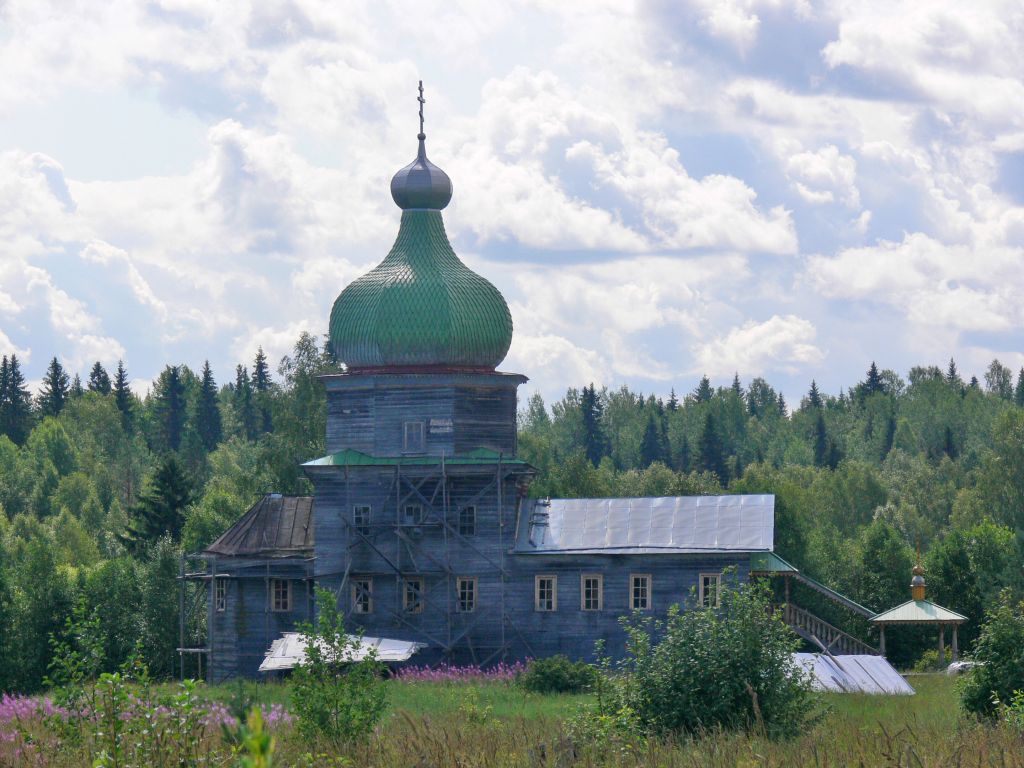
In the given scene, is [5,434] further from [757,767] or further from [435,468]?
[757,767]

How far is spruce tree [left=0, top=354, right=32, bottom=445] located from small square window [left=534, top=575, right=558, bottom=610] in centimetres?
7584

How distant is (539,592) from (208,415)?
81.8m

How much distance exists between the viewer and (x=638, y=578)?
4181cm

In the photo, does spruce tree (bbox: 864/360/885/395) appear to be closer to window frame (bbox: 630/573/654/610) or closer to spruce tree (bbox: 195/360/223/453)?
spruce tree (bbox: 195/360/223/453)

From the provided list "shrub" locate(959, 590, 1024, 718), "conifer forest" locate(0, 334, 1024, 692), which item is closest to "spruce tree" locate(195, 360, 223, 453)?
"conifer forest" locate(0, 334, 1024, 692)

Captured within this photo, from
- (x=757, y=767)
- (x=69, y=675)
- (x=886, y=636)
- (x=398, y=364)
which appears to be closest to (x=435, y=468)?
(x=398, y=364)

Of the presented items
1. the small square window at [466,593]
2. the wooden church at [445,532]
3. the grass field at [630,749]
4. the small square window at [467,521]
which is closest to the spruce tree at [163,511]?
the wooden church at [445,532]

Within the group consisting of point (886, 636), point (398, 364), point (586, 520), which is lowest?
point (886, 636)

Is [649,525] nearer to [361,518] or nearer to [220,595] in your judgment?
[361,518]

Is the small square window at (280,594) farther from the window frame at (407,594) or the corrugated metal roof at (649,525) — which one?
the corrugated metal roof at (649,525)

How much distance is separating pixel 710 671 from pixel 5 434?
9718 centimetres

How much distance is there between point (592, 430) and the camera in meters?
126

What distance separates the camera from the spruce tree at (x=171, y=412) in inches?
4776

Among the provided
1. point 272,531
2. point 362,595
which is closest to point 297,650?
point 362,595
